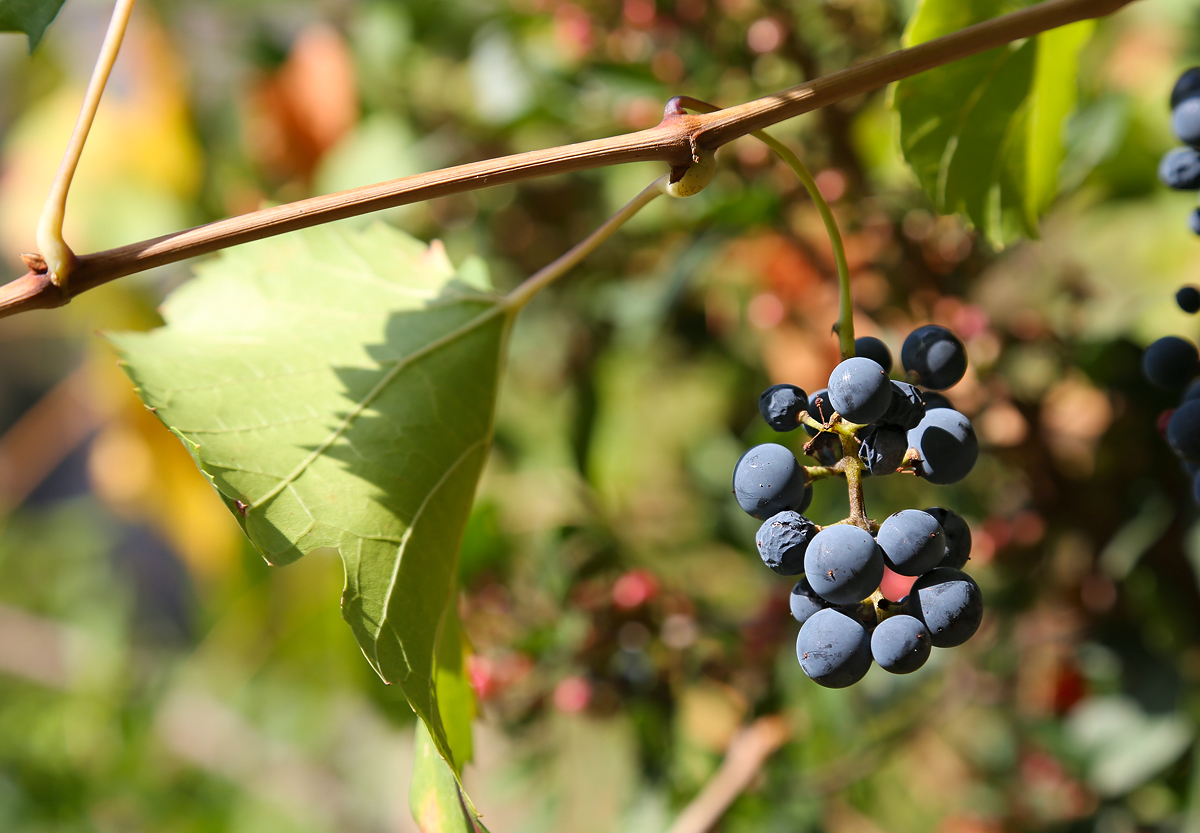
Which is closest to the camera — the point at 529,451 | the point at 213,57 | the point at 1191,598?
the point at 1191,598

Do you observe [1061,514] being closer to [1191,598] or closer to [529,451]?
[1191,598]

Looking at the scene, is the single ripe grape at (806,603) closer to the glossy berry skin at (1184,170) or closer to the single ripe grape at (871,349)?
the single ripe grape at (871,349)

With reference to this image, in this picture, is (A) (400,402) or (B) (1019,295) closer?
(A) (400,402)

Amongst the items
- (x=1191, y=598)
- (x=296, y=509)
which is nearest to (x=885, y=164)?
(x=1191, y=598)

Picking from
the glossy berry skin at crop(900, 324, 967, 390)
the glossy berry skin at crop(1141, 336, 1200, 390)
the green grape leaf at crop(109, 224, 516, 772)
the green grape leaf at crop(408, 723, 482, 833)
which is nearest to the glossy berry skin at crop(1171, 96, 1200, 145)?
the glossy berry skin at crop(1141, 336, 1200, 390)

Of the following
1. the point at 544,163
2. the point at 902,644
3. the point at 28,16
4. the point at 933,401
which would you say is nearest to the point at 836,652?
the point at 902,644

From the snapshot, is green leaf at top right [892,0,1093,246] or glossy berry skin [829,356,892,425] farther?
green leaf at top right [892,0,1093,246]

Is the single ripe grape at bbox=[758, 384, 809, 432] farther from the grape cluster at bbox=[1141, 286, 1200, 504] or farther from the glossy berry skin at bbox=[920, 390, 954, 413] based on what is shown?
the grape cluster at bbox=[1141, 286, 1200, 504]
